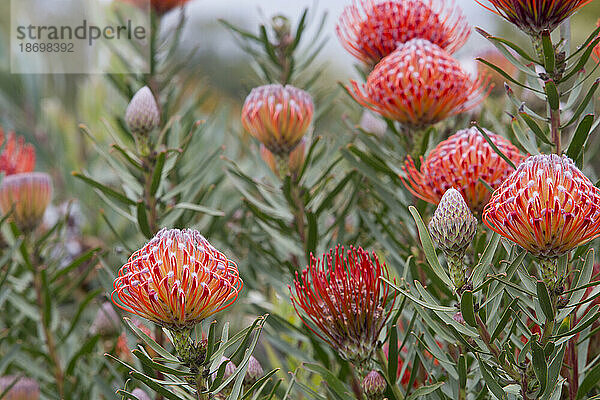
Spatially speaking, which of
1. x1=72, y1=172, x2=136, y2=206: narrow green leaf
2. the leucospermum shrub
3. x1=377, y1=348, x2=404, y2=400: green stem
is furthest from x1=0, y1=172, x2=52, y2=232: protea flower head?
x1=377, y1=348, x2=404, y2=400: green stem

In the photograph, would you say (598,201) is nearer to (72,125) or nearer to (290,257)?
(290,257)

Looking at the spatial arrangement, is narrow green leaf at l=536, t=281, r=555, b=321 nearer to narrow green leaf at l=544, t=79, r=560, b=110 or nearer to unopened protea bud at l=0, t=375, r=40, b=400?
narrow green leaf at l=544, t=79, r=560, b=110

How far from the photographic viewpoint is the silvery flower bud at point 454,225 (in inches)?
12.5

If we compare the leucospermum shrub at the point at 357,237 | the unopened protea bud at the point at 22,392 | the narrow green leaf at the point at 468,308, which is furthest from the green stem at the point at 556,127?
the unopened protea bud at the point at 22,392

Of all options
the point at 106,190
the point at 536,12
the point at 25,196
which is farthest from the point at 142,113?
the point at 536,12

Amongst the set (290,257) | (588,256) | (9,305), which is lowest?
(9,305)

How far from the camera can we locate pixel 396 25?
0.49 meters

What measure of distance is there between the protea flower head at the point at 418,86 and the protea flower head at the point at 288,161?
0.09m

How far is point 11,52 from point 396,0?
713mm

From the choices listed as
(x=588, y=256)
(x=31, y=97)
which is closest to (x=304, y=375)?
(x=588, y=256)

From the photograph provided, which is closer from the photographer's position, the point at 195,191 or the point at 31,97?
the point at 195,191

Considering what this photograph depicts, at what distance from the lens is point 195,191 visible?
519mm

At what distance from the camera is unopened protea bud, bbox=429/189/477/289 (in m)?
0.32

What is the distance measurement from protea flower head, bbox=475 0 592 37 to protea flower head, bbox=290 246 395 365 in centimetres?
16
